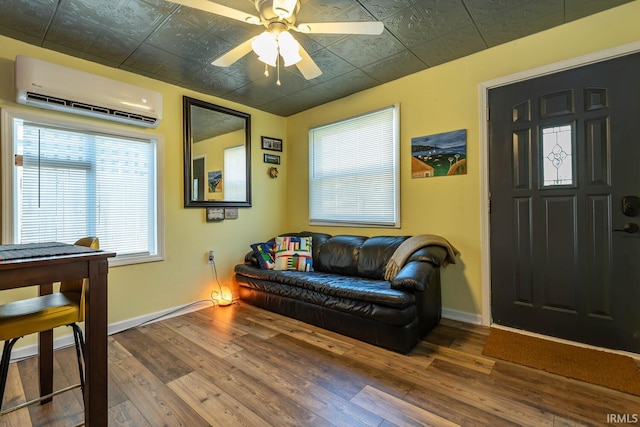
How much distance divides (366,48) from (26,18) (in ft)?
8.16

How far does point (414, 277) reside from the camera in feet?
7.45

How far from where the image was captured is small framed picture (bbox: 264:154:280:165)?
4.10 m

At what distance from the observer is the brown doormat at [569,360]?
182 cm

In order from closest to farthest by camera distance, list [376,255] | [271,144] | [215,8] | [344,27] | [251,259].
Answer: [215,8], [344,27], [376,255], [251,259], [271,144]

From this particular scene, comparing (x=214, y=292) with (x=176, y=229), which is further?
(x=214, y=292)

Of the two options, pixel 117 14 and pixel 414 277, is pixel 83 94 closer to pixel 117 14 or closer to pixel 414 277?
pixel 117 14

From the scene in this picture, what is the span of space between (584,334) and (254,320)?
9.08ft

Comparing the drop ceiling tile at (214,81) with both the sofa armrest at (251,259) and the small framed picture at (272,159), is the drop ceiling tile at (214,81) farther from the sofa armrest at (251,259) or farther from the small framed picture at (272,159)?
the sofa armrest at (251,259)

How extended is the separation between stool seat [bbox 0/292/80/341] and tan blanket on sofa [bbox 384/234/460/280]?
88.5 inches

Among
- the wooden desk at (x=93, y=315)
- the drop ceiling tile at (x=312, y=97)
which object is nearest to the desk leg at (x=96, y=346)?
the wooden desk at (x=93, y=315)

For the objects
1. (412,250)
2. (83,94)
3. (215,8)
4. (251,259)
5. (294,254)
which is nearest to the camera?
(215,8)

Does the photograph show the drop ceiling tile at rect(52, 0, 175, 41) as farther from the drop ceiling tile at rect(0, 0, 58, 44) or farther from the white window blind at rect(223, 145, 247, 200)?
the white window blind at rect(223, 145, 247, 200)

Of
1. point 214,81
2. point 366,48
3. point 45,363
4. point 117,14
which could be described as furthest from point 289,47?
point 45,363

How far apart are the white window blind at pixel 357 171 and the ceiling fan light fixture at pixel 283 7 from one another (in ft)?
5.93
